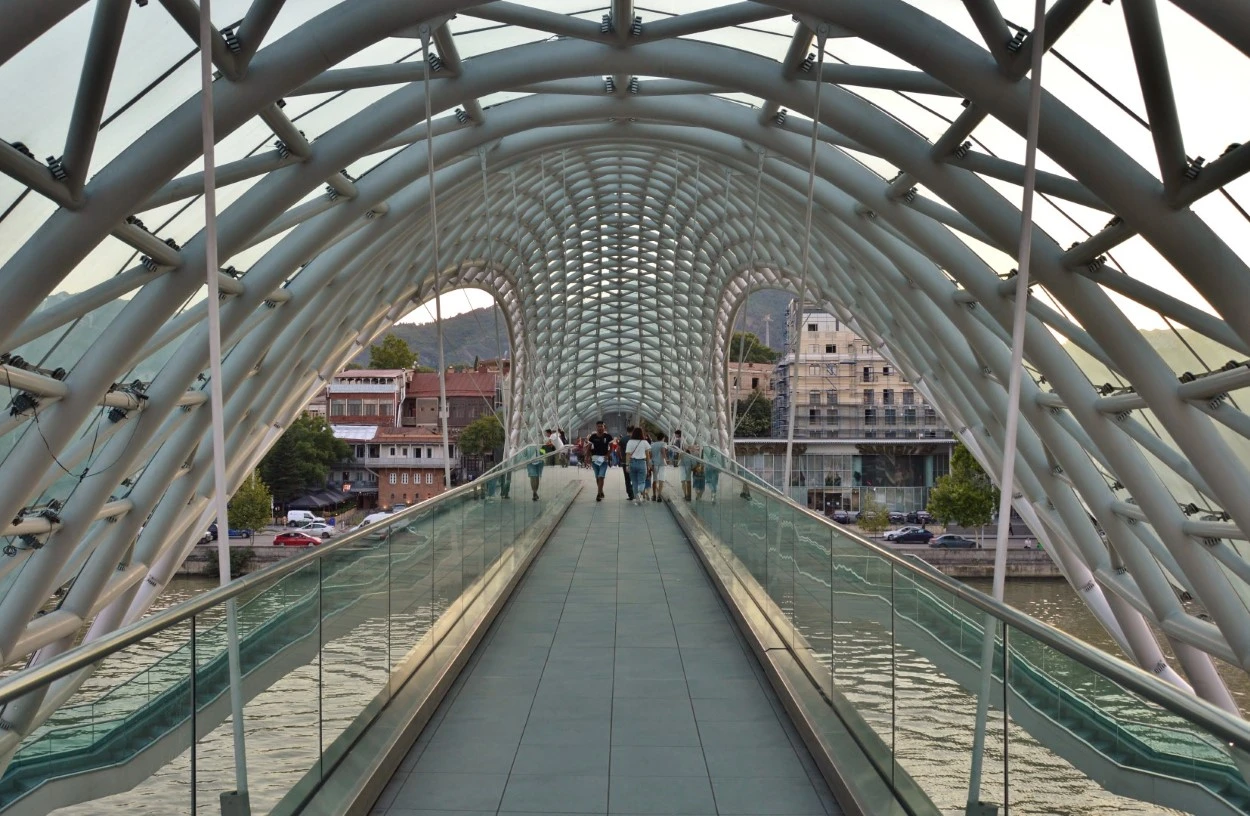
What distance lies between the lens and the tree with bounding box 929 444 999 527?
70.6 m

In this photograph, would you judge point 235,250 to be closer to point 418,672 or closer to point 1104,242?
point 418,672

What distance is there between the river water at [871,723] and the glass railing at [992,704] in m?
0.01

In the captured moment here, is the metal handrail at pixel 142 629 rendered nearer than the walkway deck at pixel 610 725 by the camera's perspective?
Yes

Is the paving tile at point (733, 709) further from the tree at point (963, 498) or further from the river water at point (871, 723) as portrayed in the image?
the tree at point (963, 498)

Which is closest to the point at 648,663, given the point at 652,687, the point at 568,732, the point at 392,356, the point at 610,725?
the point at 652,687

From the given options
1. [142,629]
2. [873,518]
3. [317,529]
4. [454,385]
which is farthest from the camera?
[454,385]

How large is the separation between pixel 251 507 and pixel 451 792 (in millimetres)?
68341

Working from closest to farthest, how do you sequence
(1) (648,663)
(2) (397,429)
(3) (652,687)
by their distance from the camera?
1. (3) (652,687)
2. (1) (648,663)
3. (2) (397,429)

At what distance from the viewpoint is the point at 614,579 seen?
14.7 meters

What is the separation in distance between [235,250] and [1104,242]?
11399 mm

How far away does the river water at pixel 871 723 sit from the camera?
3789 mm

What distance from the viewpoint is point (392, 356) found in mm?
138875

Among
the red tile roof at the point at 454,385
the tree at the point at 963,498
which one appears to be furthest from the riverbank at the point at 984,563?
the red tile roof at the point at 454,385

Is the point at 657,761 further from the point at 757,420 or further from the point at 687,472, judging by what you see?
the point at 757,420
